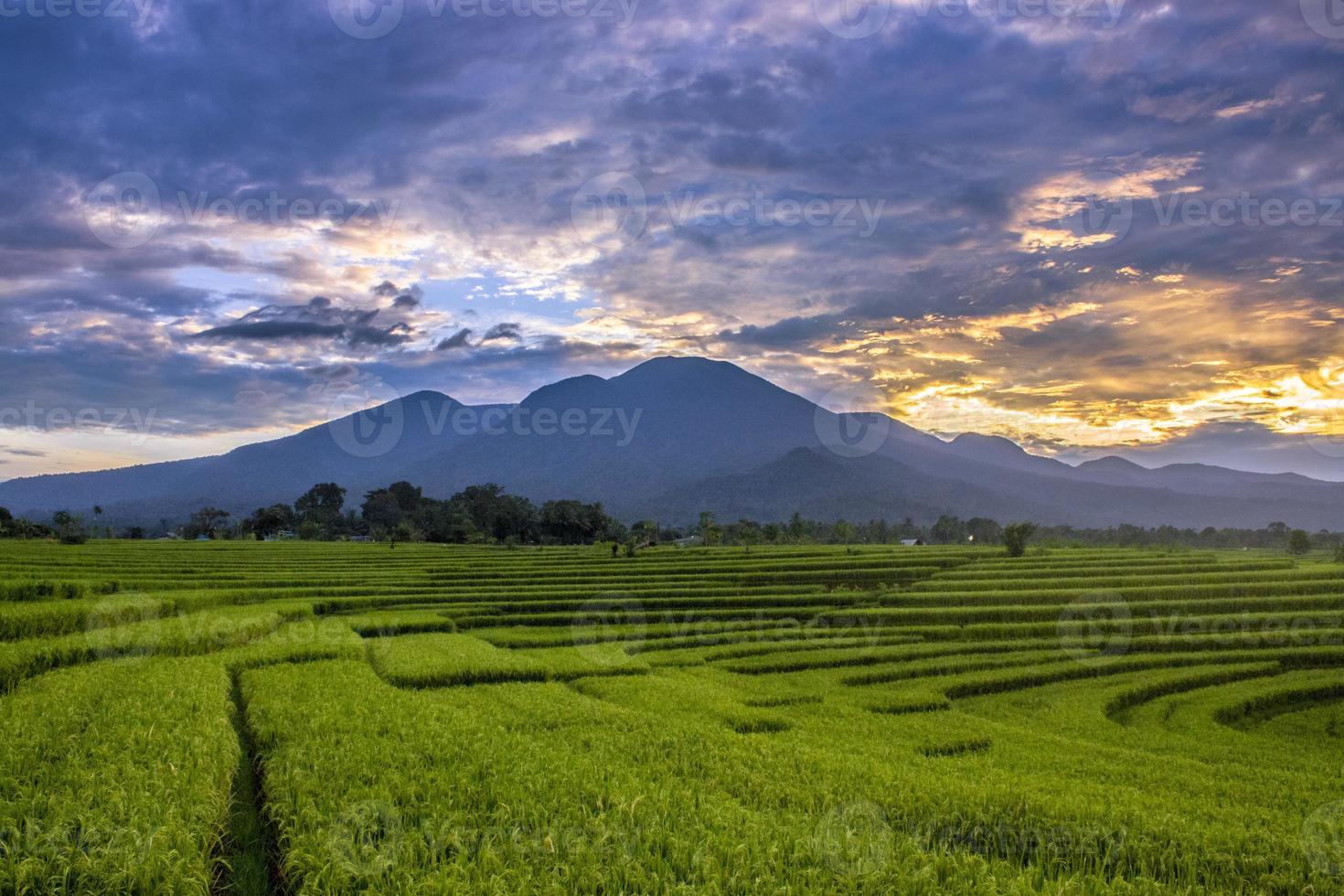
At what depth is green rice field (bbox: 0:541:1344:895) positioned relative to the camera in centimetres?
538

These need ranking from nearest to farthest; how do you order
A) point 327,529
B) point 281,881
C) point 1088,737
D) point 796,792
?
point 281,881
point 796,792
point 1088,737
point 327,529

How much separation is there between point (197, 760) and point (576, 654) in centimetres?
→ 1391

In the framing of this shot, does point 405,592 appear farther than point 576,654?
Yes

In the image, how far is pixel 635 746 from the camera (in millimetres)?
9305

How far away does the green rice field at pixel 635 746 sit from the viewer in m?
5.38

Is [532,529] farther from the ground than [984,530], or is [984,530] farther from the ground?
[532,529]

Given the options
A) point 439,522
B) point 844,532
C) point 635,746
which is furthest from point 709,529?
point 635,746

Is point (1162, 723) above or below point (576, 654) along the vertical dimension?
below

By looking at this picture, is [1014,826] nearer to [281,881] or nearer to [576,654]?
[281,881]

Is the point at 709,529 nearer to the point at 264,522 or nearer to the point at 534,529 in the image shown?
the point at 534,529

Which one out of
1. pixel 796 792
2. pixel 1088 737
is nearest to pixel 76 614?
pixel 796 792

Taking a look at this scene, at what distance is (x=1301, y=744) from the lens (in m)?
17.0

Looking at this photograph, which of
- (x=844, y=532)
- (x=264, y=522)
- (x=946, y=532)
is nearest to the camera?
(x=844, y=532)

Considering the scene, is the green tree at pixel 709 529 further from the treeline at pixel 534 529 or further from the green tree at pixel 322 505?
the green tree at pixel 322 505
